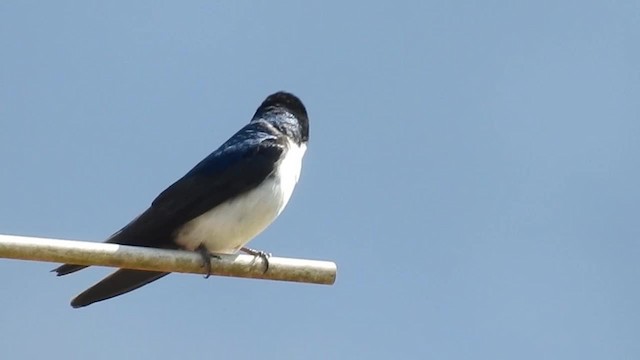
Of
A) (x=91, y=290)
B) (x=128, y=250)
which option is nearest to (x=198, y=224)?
(x=91, y=290)

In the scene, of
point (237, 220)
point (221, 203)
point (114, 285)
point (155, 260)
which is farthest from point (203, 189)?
point (155, 260)

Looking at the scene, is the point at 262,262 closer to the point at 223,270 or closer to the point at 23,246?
the point at 223,270

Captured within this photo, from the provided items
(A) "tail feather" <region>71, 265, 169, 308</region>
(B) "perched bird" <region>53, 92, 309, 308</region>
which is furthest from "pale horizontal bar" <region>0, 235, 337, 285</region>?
(B) "perched bird" <region>53, 92, 309, 308</region>

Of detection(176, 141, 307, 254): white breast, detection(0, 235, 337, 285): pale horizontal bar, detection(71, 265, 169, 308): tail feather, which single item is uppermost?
detection(176, 141, 307, 254): white breast

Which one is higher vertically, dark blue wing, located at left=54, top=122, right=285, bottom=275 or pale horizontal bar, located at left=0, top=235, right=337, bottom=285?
dark blue wing, located at left=54, top=122, right=285, bottom=275

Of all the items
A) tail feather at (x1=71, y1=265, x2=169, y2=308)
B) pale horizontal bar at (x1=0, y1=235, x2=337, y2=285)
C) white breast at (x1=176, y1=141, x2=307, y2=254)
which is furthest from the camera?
white breast at (x1=176, y1=141, x2=307, y2=254)

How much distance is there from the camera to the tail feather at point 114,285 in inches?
256

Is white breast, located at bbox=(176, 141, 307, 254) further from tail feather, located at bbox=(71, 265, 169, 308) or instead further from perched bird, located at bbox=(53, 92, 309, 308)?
tail feather, located at bbox=(71, 265, 169, 308)

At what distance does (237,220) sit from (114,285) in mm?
876

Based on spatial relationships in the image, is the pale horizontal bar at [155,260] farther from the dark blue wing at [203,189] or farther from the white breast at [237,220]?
the dark blue wing at [203,189]

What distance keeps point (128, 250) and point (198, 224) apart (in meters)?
2.47

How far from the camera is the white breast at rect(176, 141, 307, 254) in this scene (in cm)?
733

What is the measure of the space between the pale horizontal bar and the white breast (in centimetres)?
167

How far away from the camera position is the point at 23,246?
467cm
